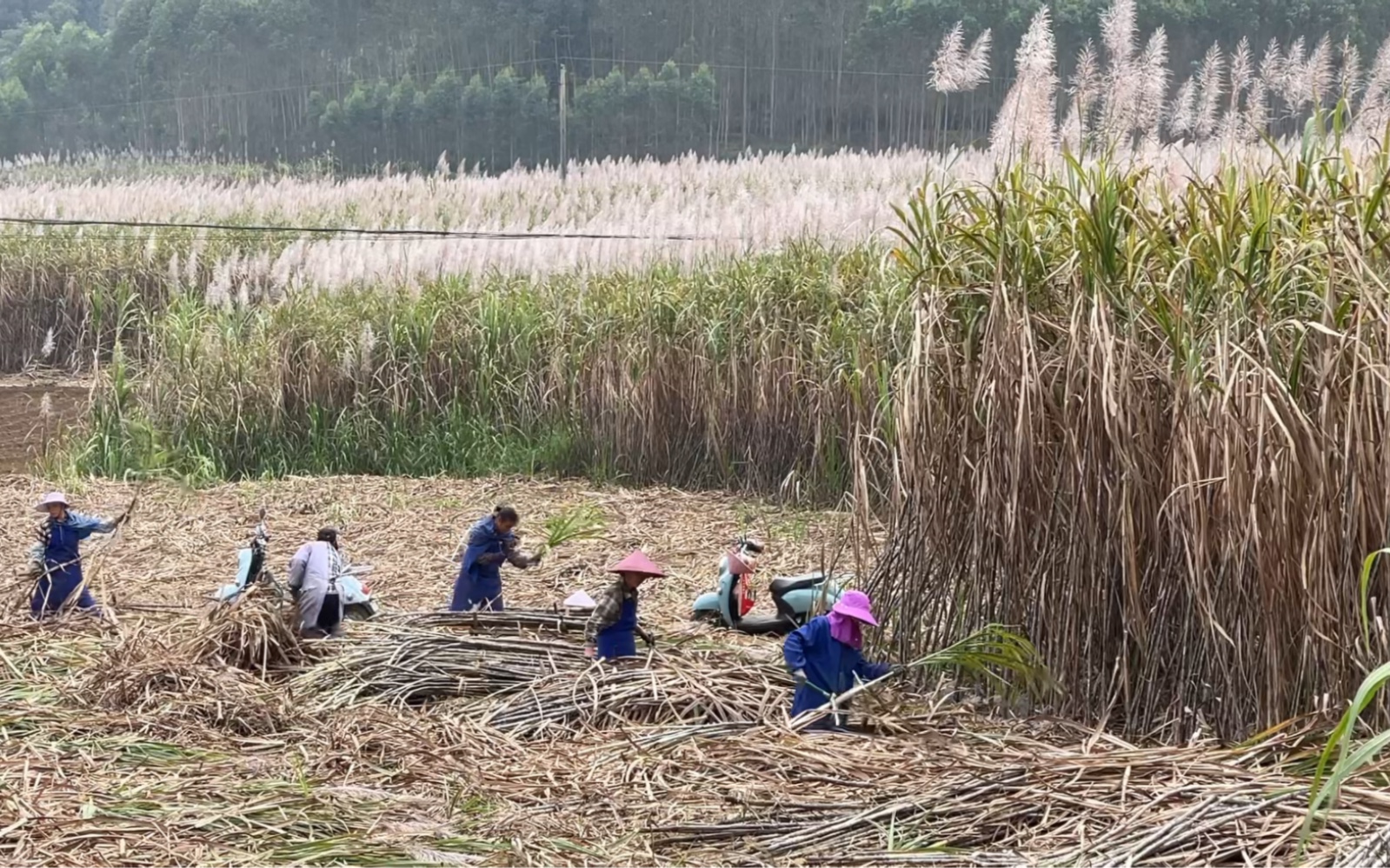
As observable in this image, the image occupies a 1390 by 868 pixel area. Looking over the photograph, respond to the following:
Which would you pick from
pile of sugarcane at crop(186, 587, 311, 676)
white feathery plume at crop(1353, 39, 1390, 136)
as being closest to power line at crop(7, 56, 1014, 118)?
white feathery plume at crop(1353, 39, 1390, 136)

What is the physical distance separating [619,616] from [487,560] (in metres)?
1.35

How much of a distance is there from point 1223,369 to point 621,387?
669 cm

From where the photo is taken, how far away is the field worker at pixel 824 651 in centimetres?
493

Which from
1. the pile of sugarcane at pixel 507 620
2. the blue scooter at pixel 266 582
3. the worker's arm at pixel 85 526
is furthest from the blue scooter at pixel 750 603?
the worker's arm at pixel 85 526

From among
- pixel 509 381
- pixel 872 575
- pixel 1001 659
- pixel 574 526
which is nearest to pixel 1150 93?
pixel 872 575

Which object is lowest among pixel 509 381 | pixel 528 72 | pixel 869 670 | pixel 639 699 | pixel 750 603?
pixel 750 603

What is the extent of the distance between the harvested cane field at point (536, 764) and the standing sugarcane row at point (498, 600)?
0.14m

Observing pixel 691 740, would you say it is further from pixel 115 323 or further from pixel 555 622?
pixel 115 323

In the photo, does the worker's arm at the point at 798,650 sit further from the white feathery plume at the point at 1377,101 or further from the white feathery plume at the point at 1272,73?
the white feathery plume at the point at 1272,73

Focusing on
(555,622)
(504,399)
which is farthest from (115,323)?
(555,622)

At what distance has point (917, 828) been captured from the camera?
3740mm

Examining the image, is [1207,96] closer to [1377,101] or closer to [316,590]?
[1377,101]

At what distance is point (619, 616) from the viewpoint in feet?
18.5

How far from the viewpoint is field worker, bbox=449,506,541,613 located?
682 centimetres
